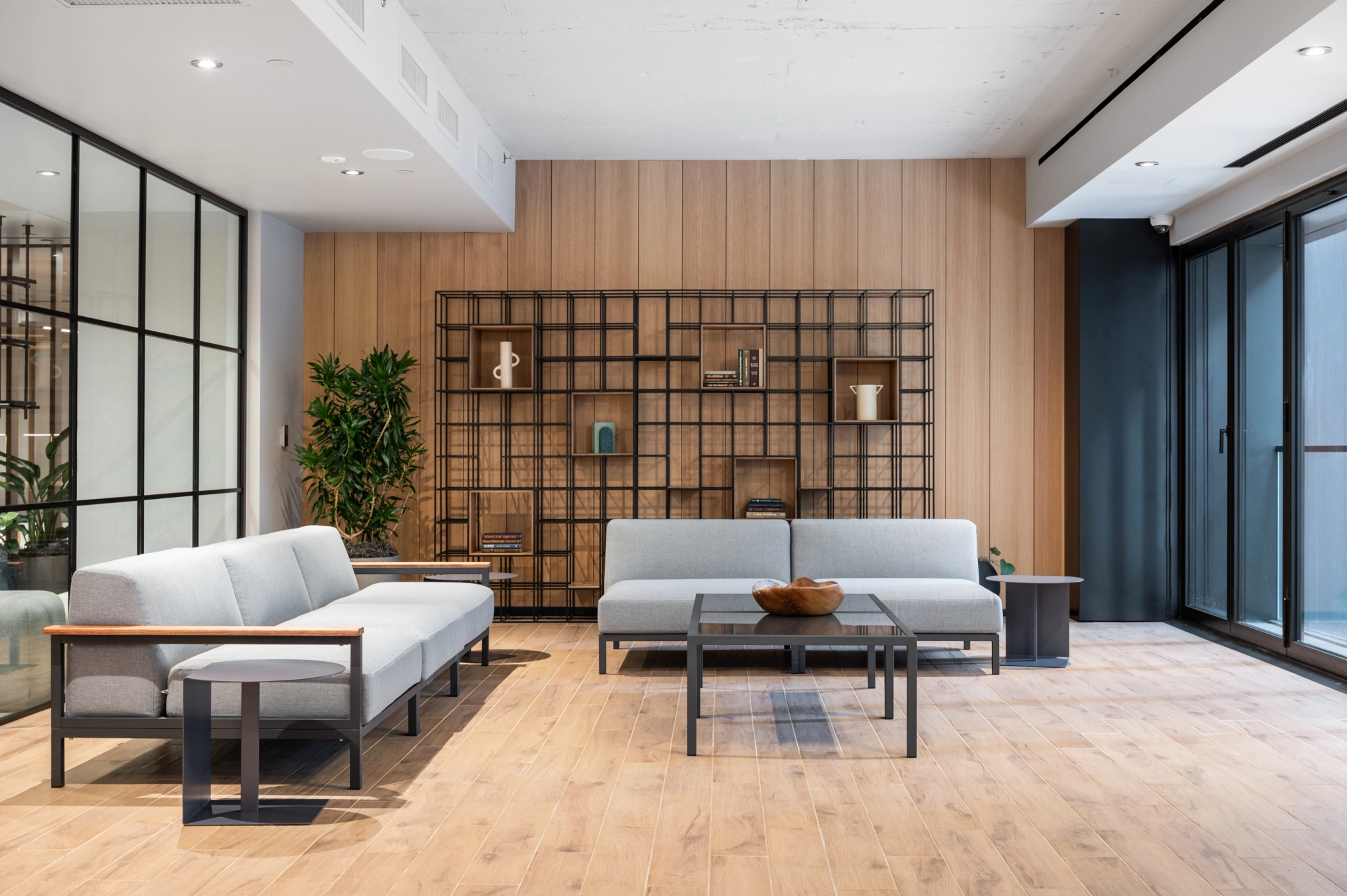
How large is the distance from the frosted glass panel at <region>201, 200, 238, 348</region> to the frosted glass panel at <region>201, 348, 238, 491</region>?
13cm

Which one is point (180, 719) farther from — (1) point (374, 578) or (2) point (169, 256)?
(2) point (169, 256)

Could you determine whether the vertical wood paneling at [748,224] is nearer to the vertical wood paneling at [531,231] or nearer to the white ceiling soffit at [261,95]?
the vertical wood paneling at [531,231]

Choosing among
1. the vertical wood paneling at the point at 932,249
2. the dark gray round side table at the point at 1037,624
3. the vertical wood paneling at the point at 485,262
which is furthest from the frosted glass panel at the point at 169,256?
the dark gray round side table at the point at 1037,624

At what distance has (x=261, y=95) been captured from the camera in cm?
433

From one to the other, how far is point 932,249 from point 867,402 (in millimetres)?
1296

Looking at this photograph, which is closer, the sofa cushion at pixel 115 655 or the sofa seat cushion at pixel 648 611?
the sofa cushion at pixel 115 655

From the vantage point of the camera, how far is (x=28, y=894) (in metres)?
2.53

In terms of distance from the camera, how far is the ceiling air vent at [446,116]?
17.4ft

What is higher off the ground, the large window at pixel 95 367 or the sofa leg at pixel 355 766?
the large window at pixel 95 367

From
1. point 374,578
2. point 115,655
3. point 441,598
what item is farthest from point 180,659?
point 374,578

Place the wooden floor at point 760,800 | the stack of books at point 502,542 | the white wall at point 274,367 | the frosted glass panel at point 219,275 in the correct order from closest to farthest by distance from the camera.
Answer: the wooden floor at point 760,800
the frosted glass panel at point 219,275
the white wall at point 274,367
the stack of books at point 502,542

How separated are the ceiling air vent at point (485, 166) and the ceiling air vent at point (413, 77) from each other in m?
1.06

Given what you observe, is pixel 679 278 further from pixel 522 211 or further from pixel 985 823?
pixel 985 823

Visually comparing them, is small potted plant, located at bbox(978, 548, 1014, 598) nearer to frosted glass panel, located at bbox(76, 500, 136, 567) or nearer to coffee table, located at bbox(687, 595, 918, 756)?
coffee table, located at bbox(687, 595, 918, 756)
